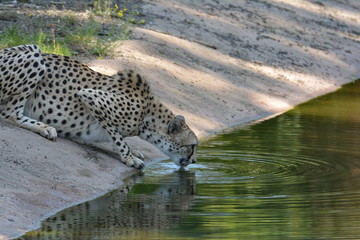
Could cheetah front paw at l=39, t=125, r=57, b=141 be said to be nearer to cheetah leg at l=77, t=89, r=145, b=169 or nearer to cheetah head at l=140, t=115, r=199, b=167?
cheetah leg at l=77, t=89, r=145, b=169

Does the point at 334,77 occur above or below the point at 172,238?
below

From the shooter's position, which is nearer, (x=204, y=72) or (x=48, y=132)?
(x=48, y=132)

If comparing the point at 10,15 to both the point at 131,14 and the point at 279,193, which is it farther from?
the point at 279,193

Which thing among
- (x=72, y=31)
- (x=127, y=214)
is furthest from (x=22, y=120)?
(x=72, y=31)

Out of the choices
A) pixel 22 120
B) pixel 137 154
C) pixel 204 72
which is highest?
pixel 22 120

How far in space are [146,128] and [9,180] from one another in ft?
7.39

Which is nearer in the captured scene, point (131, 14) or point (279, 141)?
point (279, 141)

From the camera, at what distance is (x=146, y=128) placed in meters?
10.2

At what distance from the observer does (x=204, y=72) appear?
14.9m

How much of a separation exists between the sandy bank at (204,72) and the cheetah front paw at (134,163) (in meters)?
0.08

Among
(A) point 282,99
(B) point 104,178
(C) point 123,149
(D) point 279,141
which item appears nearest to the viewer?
(B) point 104,178

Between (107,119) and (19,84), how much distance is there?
1.00 m

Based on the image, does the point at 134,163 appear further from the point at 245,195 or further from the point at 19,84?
the point at 245,195

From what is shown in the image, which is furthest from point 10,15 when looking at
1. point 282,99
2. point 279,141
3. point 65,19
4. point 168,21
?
point 279,141
